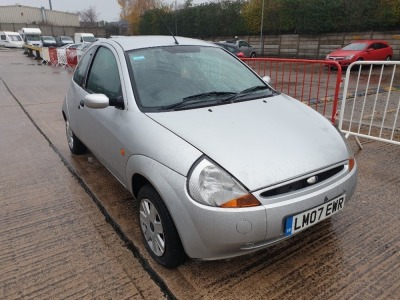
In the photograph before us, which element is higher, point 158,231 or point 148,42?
point 148,42

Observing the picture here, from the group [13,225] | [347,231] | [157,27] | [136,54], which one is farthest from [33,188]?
[157,27]

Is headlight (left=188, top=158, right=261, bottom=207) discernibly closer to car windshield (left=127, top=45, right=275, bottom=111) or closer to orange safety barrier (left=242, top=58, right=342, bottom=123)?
car windshield (left=127, top=45, right=275, bottom=111)

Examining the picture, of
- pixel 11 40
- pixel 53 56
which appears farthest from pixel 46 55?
pixel 11 40

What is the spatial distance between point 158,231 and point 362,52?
1661 centimetres

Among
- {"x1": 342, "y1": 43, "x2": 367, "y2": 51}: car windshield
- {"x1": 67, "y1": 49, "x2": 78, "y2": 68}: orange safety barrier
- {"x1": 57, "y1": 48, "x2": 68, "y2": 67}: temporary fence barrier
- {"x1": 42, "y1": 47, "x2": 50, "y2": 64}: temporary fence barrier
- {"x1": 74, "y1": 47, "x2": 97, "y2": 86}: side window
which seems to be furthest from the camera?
{"x1": 42, "y1": 47, "x2": 50, "y2": 64}: temporary fence barrier

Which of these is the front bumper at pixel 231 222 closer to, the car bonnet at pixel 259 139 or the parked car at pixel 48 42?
the car bonnet at pixel 259 139

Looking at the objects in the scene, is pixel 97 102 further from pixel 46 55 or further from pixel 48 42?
pixel 48 42

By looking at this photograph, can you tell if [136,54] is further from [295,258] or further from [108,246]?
[295,258]

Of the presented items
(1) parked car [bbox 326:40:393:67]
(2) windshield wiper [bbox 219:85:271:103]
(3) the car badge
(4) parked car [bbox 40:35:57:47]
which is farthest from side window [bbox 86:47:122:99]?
(4) parked car [bbox 40:35:57:47]

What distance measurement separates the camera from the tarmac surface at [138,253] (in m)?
2.12

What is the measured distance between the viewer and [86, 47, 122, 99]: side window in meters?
2.89

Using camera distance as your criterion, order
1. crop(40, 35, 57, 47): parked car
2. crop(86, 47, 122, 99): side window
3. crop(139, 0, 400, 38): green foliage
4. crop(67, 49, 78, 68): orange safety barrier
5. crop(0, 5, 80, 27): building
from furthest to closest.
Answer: crop(0, 5, 80, 27): building
crop(40, 35, 57, 47): parked car
crop(139, 0, 400, 38): green foliage
crop(67, 49, 78, 68): orange safety barrier
crop(86, 47, 122, 99): side window

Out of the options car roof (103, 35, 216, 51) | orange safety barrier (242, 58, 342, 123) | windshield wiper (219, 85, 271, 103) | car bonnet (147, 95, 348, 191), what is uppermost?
car roof (103, 35, 216, 51)

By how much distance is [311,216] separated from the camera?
80.4 inches
